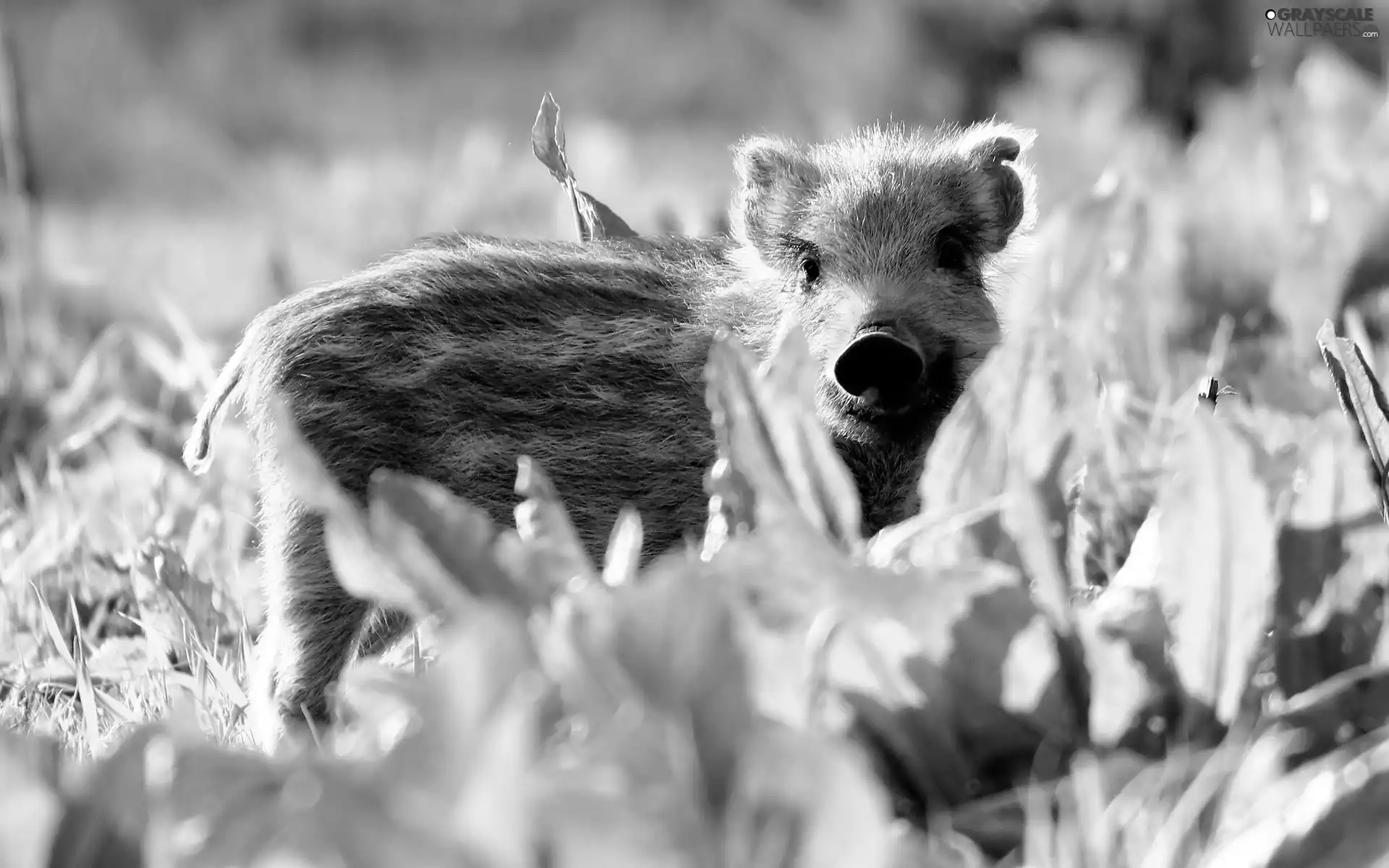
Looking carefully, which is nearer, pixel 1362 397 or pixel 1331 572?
pixel 1331 572

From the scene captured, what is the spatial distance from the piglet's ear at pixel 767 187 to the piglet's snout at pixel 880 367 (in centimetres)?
51

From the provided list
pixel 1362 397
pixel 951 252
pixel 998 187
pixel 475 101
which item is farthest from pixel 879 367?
pixel 475 101

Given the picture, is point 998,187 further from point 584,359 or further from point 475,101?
point 475,101

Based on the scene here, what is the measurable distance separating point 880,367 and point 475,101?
8163 mm

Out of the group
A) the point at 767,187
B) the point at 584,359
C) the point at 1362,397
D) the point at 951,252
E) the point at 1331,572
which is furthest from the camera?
the point at 767,187

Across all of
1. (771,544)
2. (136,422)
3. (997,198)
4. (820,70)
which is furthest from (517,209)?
(771,544)

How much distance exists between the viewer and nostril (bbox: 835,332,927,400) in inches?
105

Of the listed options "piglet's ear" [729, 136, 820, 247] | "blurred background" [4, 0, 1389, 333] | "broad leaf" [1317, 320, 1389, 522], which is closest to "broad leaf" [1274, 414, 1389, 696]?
"broad leaf" [1317, 320, 1389, 522]

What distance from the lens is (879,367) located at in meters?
2.67

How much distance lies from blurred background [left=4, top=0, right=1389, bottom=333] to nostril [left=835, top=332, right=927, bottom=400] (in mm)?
1660

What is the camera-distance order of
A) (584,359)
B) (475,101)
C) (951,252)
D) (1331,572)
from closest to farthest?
(1331,572) → (584,359) → (951,252) → (475,101)

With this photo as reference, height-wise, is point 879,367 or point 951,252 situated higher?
point 951,252

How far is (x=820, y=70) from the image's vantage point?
785cm

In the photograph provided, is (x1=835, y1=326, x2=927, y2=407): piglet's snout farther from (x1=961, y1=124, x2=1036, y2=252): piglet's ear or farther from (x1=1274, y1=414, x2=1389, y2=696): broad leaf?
(x1=1274, y1=414, x2=1389, y2=696): broad leaf
